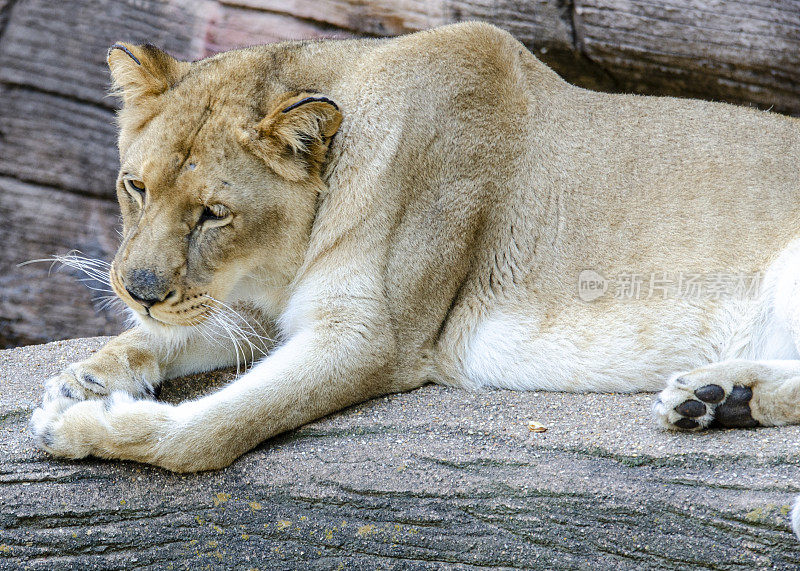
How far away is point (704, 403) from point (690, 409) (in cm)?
6

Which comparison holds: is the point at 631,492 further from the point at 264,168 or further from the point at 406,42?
the point at 406,42

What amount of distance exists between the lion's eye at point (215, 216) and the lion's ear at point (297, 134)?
0.86ft

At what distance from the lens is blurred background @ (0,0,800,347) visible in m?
4.97

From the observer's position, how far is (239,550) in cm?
290

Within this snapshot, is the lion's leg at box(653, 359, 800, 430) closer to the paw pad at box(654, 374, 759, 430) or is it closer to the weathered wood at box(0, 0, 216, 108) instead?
the paw pad at box(654, 374, 759, 430)

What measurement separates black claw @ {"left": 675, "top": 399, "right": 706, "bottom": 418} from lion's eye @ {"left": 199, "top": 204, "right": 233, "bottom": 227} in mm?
1774

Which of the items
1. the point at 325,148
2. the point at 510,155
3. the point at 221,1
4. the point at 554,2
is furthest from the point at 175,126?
the point at 554,2

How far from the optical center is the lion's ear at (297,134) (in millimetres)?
3201

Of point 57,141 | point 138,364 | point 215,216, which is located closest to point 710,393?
point 215,216

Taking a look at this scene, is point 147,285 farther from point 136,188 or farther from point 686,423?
point 686,423

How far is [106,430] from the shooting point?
2.93m

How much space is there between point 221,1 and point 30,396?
276cm

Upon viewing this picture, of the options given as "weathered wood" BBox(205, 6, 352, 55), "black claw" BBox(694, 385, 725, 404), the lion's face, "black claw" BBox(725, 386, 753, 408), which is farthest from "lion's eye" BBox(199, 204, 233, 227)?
"weathered wood" BBox(205, 6, 352, 55)

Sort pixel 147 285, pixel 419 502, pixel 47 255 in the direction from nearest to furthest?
pixel 419 502 < pixel 147 285 < pixel 47 255
